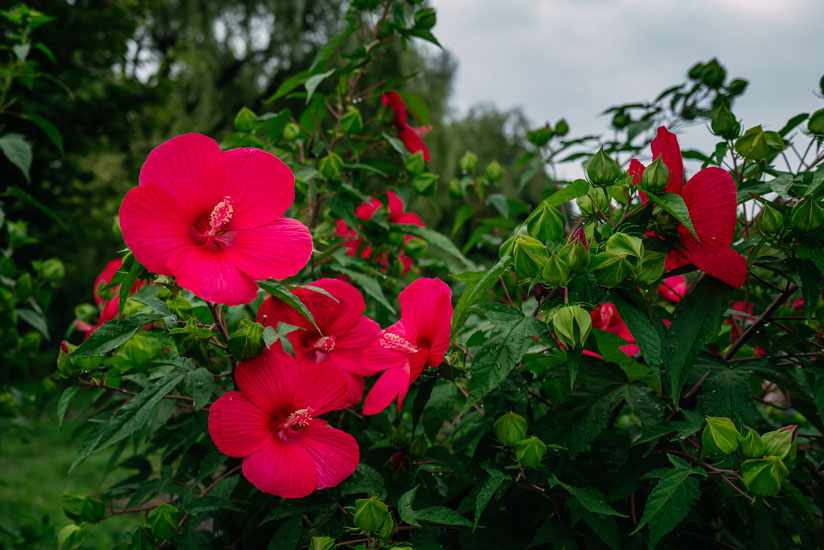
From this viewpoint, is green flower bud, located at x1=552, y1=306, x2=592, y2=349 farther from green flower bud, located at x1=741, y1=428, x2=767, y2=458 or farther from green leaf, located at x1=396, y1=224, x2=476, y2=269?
green leaf, located at x1=396, y1=224, x2=476, y2=269

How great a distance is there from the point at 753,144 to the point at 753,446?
1.24 ft

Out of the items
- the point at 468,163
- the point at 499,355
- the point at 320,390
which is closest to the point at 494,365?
the point at 499,355

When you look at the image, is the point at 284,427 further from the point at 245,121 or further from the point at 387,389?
the point at 245,121

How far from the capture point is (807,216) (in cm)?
59

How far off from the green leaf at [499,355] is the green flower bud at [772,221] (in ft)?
0.92

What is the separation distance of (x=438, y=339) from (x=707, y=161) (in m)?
0.44

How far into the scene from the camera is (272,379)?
0.66 metres

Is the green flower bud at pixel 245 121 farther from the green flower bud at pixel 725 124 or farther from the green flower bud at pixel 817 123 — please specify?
the green flower bud at pixel 817 123

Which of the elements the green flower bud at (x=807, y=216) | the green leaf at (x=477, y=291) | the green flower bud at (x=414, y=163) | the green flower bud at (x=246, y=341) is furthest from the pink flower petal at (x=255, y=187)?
the green flower bud at (x=807, y=216)

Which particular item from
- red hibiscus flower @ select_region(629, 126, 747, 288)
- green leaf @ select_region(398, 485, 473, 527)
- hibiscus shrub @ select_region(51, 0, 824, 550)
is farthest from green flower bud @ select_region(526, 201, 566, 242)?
green leaf @ select_region(398, 485, 473, 527)

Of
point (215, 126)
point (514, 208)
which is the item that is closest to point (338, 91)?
point (514, 208)

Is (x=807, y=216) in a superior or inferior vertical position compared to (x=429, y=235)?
superior

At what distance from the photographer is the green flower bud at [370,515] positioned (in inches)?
23.3

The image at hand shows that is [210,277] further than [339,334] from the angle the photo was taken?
No
